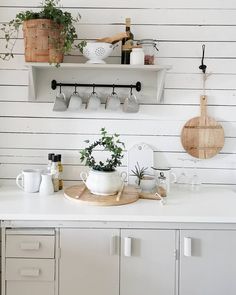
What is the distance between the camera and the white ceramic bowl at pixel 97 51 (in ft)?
6.12

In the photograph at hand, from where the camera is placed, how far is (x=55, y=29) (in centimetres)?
186

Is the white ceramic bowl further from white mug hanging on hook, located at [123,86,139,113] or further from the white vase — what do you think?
the white vase

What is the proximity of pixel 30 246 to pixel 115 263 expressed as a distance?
396mm

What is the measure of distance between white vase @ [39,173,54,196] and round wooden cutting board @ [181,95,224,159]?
32.6 inches

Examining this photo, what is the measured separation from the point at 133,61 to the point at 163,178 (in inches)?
26.5

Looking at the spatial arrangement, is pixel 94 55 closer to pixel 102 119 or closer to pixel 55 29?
pixel 55 29

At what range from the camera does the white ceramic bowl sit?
1866 millimetres

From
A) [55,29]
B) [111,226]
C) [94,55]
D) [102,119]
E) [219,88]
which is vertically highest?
[55,29]

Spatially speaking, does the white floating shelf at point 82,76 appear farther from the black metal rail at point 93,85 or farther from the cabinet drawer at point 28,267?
the cabinet drawer at point 28,267

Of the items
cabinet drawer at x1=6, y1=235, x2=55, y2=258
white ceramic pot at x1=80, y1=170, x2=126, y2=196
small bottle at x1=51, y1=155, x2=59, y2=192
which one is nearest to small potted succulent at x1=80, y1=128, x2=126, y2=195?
white ceramic pot at x1=80, y1=170, x2=126, y2=196

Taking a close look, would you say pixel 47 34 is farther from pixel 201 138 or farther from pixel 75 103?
pixel 201 138

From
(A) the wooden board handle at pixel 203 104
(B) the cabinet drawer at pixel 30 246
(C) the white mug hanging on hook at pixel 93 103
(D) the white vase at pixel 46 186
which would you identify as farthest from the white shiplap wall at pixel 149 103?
(B) the cabinet drawer at pixel 30 246

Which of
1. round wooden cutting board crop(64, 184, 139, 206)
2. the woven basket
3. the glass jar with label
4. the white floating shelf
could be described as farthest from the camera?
the white floating shelf

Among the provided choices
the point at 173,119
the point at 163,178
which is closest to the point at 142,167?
the point at 163,178
